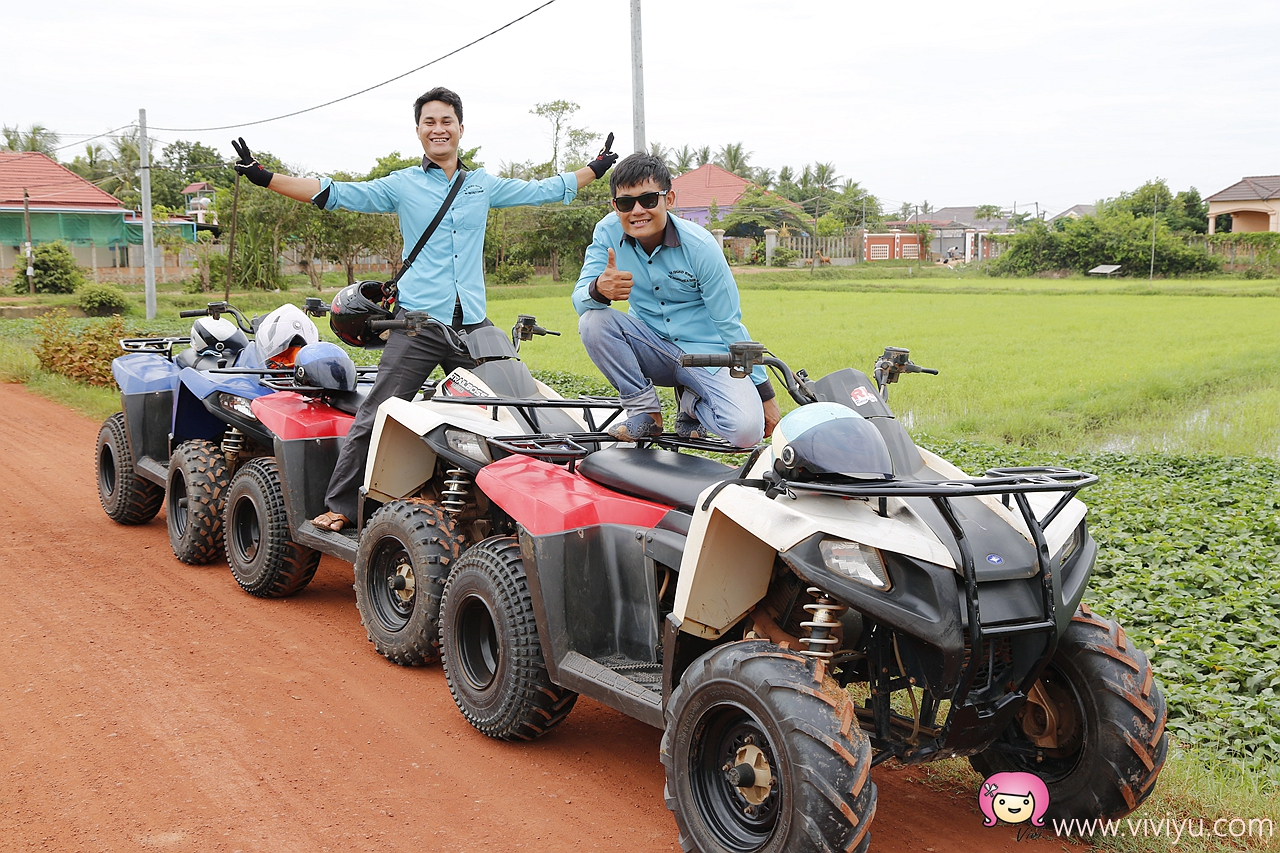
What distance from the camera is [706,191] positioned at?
69.2 metres

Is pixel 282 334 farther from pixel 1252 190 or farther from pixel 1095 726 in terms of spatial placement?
pixel 1252 190

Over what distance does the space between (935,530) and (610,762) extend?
5.79 feet

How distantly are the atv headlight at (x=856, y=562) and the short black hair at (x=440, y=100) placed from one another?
3650 mm

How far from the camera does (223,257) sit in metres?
41.8

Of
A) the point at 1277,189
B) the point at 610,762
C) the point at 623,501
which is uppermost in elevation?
the point at 1277,189

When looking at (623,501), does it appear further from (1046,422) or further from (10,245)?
(10,245)

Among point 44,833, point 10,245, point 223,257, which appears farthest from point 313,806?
point 10,245

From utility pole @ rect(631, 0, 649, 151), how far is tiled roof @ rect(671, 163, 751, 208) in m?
55.3

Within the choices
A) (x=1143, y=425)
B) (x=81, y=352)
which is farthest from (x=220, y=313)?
(x=1143, y=425)

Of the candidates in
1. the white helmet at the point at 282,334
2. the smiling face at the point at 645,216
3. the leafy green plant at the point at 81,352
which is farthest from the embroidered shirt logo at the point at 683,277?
the leafy green plant at the point at 81,352

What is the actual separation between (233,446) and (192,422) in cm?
60

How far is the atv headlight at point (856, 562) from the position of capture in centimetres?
287

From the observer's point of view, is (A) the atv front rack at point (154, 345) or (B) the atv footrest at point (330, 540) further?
(A) the atv front rack at point (154, 345)

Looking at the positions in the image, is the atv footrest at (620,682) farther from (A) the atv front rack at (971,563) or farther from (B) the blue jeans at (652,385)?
(B) the blue jeans at (652,385)
